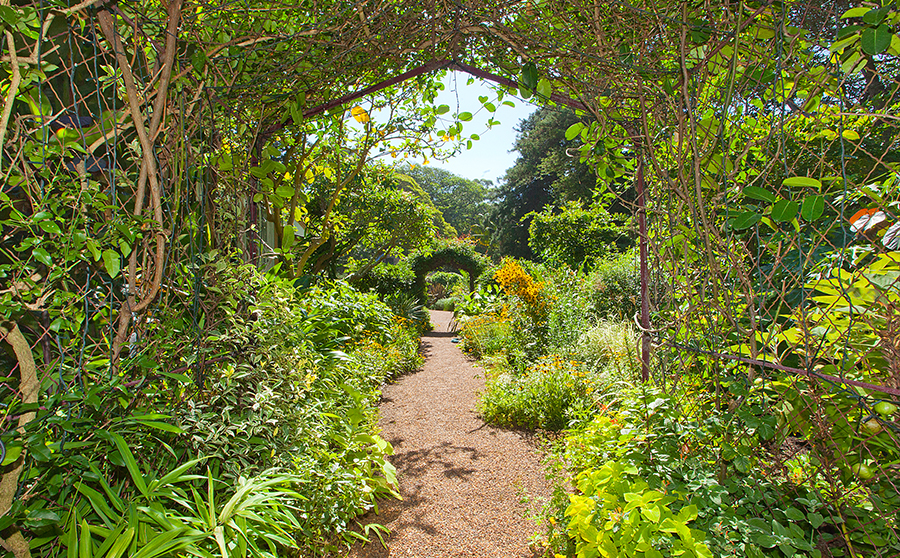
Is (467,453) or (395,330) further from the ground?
(395,330)

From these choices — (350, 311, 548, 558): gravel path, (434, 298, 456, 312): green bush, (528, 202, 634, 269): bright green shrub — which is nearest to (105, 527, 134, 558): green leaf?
(350, 311, 548, 558): gravel path

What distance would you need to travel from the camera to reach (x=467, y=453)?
3.36 m

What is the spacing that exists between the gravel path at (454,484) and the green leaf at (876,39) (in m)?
2.38

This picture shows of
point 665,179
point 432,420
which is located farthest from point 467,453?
point 665,179

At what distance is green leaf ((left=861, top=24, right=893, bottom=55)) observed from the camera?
43.4 inches

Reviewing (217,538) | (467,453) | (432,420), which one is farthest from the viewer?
(432,420)

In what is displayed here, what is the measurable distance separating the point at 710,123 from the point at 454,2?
1.15 metres

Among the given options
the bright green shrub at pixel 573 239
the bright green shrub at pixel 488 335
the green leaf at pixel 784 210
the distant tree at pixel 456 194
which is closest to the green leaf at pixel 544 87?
the green leaf at pixel 784 210

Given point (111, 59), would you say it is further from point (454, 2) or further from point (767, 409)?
point (767, 409)

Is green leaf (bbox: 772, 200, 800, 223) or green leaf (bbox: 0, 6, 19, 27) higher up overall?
green leaf (bbox: 0, 6, 19, 27)

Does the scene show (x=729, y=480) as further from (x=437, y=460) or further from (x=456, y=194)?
(x=456, y=194)

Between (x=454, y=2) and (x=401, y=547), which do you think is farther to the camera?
(x=401, y=547)

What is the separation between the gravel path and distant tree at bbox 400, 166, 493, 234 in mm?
32927

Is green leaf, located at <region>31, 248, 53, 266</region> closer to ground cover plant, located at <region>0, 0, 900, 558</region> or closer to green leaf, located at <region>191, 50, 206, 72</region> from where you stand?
ground cover plant, located at <region>0, 0, 900, 558</region>
